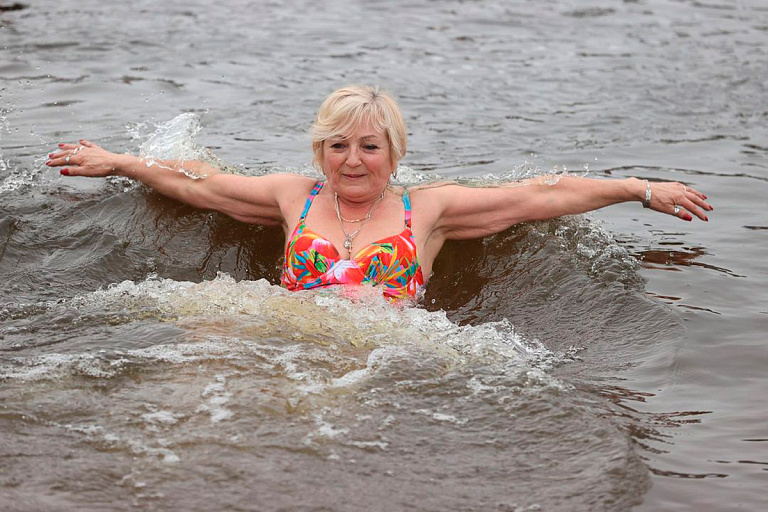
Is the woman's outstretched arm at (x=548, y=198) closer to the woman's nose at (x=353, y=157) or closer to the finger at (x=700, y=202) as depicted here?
the finger at (x=700, y=202)

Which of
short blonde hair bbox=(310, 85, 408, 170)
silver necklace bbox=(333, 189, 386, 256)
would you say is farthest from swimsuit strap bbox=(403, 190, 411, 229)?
short blonde hair bbox=(310, 85, 408, 170)

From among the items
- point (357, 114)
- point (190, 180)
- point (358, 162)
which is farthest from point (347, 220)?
point (190, 180)

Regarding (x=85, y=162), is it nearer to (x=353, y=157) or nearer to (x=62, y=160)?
(x=62, y=160)

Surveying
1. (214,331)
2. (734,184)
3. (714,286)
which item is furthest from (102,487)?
(734,184)

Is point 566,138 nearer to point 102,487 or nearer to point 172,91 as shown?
point 172,91

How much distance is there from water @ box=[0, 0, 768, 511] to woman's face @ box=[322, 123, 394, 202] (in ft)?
2.00

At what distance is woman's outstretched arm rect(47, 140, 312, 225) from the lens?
605 cm

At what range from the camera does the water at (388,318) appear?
3.84 meters

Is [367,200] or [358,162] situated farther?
[367,200]

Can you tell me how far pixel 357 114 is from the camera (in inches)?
213

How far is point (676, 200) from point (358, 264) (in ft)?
6.17

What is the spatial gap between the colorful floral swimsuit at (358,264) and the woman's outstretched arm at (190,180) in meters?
0.49

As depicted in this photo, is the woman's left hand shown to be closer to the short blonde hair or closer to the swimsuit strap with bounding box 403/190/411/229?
the swimsuit strap with bounding box 403/190/411/229

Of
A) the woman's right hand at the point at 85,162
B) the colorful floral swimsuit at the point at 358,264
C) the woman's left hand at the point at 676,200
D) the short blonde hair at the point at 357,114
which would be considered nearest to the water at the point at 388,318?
the colorful floral swimsuit at the point at 358,264
